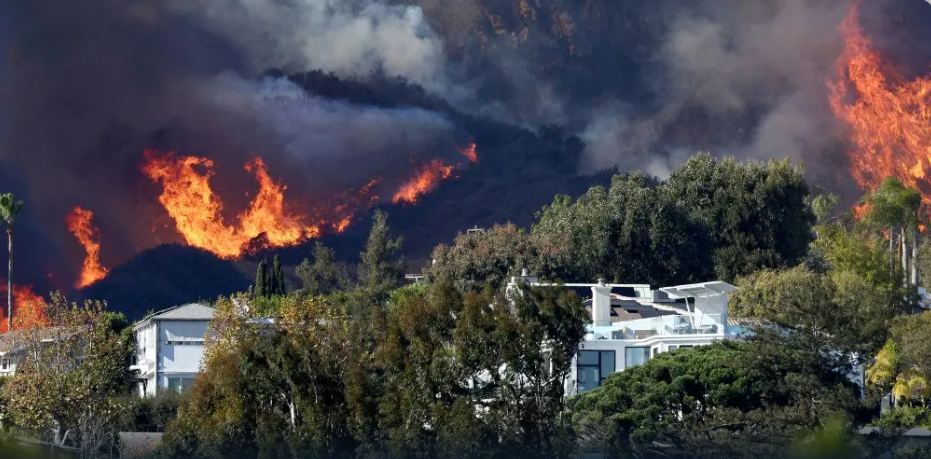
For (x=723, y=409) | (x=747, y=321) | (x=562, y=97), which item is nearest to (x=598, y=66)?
(x=562, y=97)

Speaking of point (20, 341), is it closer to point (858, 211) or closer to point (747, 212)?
point (747, 212)

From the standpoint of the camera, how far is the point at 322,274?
3989 inches

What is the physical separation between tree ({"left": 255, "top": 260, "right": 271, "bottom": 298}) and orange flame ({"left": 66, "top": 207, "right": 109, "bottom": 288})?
10486 mm

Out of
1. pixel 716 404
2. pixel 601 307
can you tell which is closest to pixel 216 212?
pixel 601 307

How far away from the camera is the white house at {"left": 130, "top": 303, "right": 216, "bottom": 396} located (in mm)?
85938

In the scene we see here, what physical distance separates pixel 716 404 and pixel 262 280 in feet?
165

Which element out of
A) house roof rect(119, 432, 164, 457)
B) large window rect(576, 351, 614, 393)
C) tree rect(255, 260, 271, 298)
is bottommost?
house roof rect(119, 432, 164, 457)

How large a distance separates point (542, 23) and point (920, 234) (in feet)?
117

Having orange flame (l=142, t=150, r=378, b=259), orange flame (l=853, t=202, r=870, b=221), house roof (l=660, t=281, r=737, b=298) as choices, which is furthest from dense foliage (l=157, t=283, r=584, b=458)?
orange flame (l=853, t=202, r=870, b=221)

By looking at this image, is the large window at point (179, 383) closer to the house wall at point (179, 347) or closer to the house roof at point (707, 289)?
the house wall at point (179, 347)

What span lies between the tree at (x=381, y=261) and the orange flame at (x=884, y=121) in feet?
136

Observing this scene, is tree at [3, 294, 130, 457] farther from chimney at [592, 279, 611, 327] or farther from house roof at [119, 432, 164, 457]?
chimney at [592, 279, 611, 327]

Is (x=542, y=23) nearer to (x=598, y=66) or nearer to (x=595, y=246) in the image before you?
(x=598, y=66)

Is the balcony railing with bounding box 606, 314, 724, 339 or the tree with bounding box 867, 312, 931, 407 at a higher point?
the balcony railing with bounding box 606, 314, 724, 339
